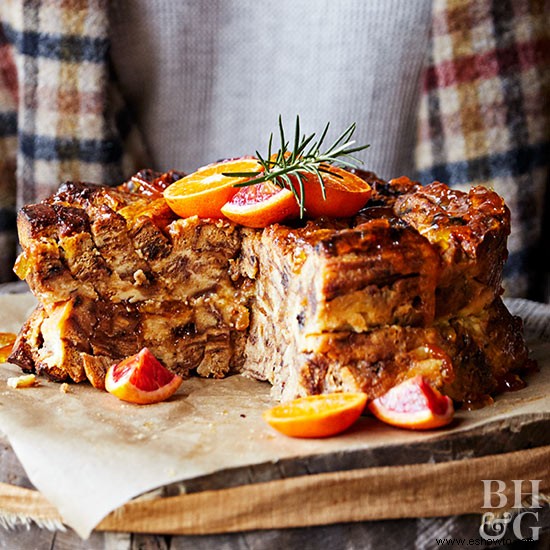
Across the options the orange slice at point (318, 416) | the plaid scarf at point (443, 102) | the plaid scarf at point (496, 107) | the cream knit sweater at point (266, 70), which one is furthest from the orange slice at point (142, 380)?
the plaid scarf at point (496, 107)

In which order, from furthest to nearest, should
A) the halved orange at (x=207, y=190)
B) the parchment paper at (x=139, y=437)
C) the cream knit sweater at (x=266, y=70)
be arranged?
the cream knit sweater at (x=266, y=70) < the halved orange at (x=207, y=190) < the parchment paper at (x=139, y=437)

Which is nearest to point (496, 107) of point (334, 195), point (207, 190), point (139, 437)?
point (334, 195)

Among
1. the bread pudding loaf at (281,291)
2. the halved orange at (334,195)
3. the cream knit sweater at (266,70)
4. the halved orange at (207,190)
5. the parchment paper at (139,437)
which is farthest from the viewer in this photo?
the cream knit sweater at (266,70)

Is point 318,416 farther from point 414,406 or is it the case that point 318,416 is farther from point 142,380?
point 142,380

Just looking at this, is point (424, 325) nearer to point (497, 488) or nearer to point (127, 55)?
point (497, 488)

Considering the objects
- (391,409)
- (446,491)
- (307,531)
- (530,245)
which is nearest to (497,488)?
(446,491)

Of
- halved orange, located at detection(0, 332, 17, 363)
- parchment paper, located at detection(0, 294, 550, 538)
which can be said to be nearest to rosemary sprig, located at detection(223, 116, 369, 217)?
parchment paper, located at detection(0, 294, 550, 538)

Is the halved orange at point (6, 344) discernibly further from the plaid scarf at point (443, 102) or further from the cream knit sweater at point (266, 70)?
the cream knit sweater at point (266, 70)
